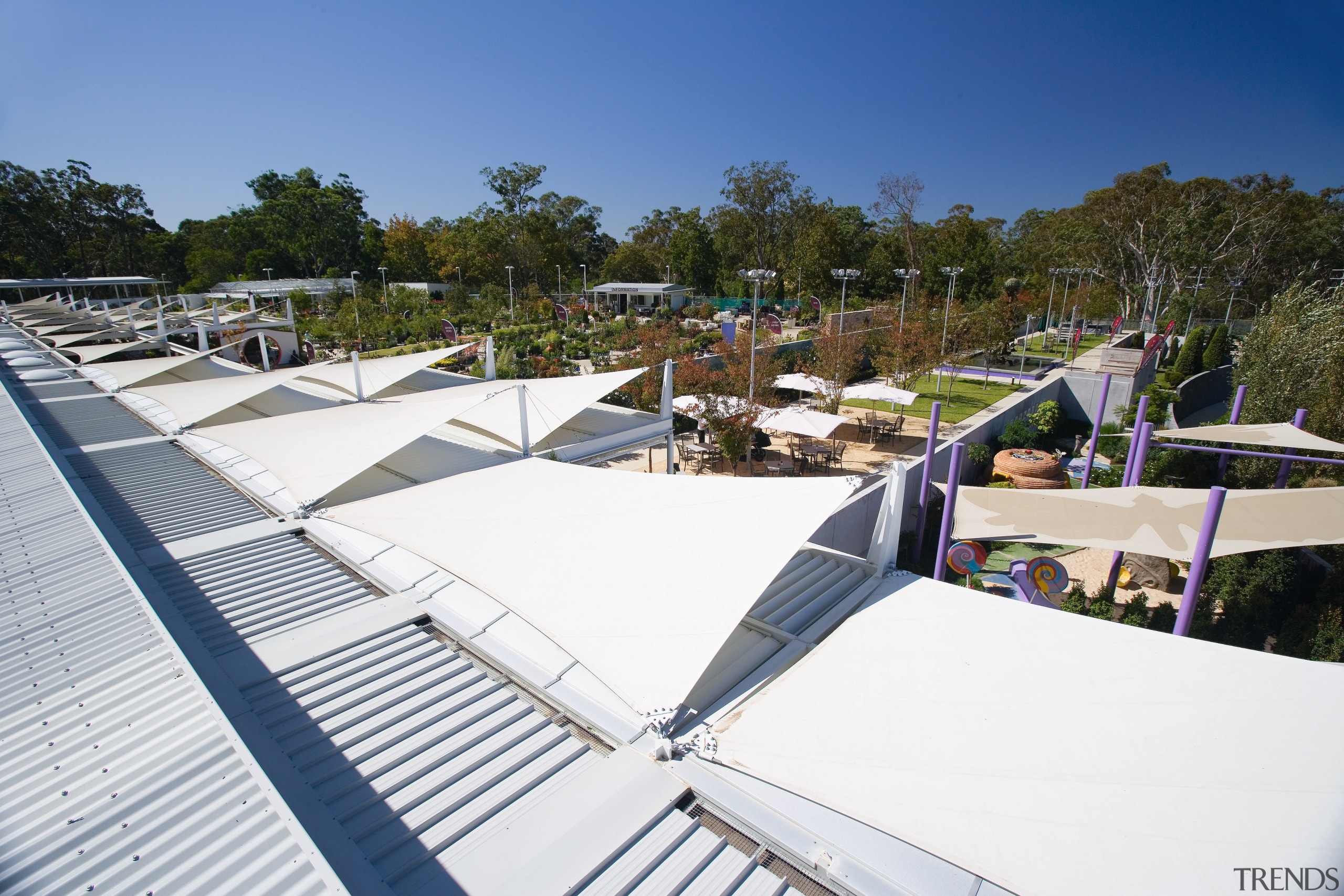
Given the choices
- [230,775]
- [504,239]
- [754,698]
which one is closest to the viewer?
[230,775]

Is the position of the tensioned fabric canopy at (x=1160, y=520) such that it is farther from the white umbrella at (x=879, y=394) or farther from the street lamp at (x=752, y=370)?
the white umbrella at (x=879, y=394)

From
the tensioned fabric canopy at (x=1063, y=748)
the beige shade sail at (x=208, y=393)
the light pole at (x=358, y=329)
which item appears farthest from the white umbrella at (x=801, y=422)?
the light pole at (x=358, y=329)

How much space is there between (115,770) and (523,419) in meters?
6.18

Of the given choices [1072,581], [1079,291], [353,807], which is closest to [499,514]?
[353,807]

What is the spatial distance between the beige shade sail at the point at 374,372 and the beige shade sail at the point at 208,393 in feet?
2.01

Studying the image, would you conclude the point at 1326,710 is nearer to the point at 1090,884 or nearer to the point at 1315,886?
the point at 1315,886

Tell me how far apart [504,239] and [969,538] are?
59218mm

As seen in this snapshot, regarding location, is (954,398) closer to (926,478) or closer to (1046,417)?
(1046,417)

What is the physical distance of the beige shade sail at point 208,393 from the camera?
11.0 metres

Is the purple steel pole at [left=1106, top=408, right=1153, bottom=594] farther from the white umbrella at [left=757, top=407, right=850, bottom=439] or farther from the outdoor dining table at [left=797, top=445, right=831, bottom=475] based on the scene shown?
the outdoor dining table at [left=797, top=445, right=831, bottom=475]

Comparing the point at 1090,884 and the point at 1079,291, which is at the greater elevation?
the point at 1079,291

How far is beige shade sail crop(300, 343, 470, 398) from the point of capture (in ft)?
42.0

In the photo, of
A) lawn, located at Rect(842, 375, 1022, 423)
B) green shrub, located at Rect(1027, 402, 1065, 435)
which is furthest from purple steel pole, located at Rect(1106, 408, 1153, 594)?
green shrub, located at Rect(1027, 402, 1065, 435)

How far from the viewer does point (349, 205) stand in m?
64.0
